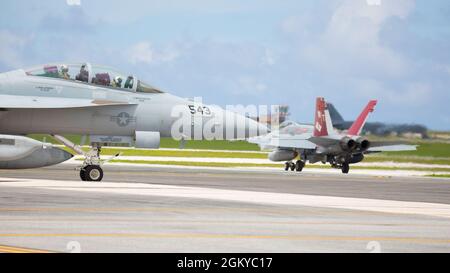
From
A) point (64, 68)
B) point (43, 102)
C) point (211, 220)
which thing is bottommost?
point (211, 220)

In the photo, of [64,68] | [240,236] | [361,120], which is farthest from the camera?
[361,120]

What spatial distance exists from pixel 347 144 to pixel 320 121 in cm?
358

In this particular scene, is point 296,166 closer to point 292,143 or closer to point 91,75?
point 292,143

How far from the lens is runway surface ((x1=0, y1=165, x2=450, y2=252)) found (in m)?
11.0

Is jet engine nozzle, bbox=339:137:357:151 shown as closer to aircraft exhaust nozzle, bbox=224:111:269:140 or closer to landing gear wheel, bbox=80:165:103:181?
aircraft exhaust nozzle, bbox=224:111:269:140

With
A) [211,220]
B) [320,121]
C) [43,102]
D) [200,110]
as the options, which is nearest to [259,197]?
[200,110]

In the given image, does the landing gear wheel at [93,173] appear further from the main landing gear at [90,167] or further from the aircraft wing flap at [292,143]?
the aircraft wing flap at [292,143]

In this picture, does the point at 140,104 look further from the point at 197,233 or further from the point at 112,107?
the point at 197,233

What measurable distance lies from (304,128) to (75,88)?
28.8 metres

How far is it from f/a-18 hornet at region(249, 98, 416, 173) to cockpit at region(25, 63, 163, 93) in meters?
21.1

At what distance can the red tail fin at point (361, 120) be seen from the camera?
162ft

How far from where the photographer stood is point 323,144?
152ft

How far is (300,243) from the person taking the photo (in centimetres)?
1130

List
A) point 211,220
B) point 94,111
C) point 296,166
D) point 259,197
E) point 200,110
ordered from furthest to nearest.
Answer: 1. point 296,166
2. point 200,110
3. point 94,111
4. point 259,197
5. point 211,220
